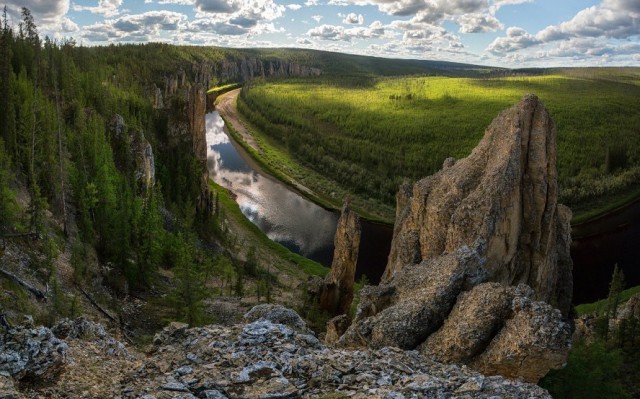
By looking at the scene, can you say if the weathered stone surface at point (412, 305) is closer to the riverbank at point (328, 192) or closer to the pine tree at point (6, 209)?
the pine tree at point (6, 209)

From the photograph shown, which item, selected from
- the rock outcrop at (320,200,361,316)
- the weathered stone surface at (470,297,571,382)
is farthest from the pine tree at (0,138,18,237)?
the weathered stone surface at (470,297,571,382)

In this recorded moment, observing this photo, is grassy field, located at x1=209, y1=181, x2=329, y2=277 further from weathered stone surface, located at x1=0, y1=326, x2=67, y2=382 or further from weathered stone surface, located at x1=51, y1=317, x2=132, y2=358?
weathered stone surface, located at x1=0, y1=326, x2=67, y2=382

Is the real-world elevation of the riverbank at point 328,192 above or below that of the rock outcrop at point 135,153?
below

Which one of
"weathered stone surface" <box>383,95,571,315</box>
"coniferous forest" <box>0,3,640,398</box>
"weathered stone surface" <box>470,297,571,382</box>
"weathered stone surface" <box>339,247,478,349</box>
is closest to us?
"weathered stone surface" <box>470,297,571,382</box>

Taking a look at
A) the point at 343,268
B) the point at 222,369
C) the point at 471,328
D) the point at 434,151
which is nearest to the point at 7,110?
the point at 343,268

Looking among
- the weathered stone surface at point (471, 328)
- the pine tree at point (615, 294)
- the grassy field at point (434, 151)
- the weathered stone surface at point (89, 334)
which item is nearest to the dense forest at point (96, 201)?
the weathered stone surface at point (89, 334)

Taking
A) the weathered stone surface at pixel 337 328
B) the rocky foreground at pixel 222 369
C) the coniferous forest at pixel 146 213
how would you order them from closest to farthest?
the rocky foreground at pixel 222 369 → the weathered stone surface at pixel 337 328 → the coniferous forest at pixel 146 213

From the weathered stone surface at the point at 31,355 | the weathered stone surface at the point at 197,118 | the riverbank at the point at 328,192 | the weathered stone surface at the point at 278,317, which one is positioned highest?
the weathered stone surface at the point at 197,118
